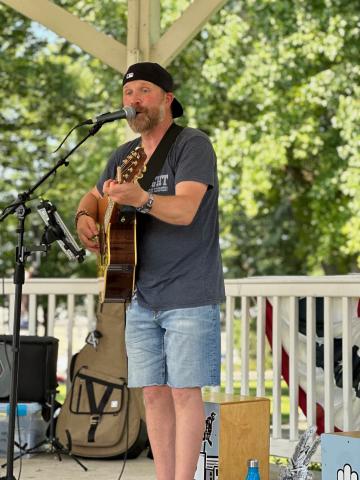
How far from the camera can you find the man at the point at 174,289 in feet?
8.97

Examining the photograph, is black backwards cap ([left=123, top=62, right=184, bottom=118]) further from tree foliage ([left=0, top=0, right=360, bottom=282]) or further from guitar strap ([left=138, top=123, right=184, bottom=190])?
tree foliage ([left=0, top=0, right=360, bottom=282])

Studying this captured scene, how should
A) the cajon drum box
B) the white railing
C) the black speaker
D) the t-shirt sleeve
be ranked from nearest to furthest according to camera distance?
the t-shirt sleeve
the cajon drum box
the white railing
the black speaker

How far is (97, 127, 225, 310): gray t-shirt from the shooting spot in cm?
276

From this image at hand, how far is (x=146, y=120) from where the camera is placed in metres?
2.83

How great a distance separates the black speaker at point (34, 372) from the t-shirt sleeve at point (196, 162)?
1.96 metres

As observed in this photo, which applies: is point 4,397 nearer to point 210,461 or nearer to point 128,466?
point 128,466

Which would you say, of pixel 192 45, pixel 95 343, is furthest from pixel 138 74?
pixel 192 45

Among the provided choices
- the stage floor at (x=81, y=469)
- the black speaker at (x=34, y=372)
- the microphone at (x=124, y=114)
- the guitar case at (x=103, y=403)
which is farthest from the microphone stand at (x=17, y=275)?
the black speaker at (x=34, y=372)

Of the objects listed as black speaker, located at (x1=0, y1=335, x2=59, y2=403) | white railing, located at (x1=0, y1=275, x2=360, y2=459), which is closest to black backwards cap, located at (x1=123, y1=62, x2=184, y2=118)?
white railing, located at (x1=0, y1=275, x2=360, y2=459)

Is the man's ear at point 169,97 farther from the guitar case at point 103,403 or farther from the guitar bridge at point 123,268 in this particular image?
the guitar case at point 103,403

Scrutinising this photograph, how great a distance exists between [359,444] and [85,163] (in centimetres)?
1175

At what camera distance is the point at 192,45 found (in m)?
12.5

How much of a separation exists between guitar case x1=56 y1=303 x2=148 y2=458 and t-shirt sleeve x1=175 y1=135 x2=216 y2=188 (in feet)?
5.81

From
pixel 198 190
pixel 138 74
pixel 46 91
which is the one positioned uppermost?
pixel 46 91
